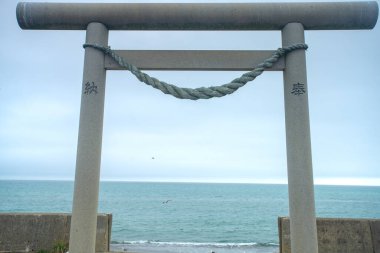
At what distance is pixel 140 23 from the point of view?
326 cm

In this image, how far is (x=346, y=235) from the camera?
579cm

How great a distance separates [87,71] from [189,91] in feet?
3.86

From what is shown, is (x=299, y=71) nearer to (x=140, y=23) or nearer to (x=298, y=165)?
(x=298, y=165)

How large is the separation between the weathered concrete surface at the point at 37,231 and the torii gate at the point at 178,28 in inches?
120

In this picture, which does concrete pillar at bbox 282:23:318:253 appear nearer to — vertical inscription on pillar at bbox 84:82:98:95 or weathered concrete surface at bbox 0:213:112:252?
vertical inscription on pillar at bbox 84:82:98:95

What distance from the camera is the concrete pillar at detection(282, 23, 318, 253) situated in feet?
9.34

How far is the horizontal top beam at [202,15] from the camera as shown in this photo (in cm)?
313

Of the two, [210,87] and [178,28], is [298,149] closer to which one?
[210,87]

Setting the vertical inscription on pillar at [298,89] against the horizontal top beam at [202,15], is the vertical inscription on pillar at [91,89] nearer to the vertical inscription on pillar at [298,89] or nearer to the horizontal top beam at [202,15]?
the horizontal top beam at [202,15]

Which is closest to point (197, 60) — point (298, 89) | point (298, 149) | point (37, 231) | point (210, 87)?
point (210, 87)

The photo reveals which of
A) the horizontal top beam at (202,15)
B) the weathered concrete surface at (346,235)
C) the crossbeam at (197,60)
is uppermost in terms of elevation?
the horizontal top beam at (202,15)

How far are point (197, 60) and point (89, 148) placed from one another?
147 centimetres

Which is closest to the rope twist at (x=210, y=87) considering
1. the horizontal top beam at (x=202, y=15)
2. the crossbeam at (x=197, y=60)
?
the crossbeam at (x=197, y=60)

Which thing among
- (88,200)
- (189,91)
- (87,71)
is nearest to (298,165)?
(189,91)
